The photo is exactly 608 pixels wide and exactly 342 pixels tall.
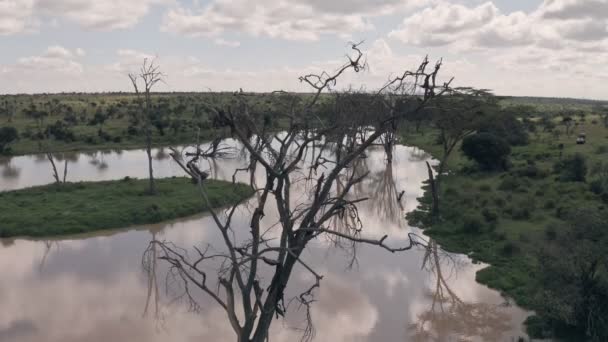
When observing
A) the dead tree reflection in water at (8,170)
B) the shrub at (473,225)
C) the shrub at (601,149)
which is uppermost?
the shrub at (601,149)

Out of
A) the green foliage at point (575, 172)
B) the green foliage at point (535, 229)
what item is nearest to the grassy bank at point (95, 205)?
the green foliage at point (535, 229)

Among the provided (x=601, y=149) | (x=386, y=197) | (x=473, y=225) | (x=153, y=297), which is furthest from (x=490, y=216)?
(x=601, y=149)

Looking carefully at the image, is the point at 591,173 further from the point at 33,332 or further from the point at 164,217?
the point at 33,332

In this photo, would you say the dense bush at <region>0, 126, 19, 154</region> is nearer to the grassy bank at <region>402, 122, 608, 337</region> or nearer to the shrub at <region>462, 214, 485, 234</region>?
the grassy bank at <region>402, 122, 608, 337</region>

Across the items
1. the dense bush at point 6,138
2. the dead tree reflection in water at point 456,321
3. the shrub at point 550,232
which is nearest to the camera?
the dead tree reflection in water at point 456,321

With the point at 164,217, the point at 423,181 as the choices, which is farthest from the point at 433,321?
the point at 423,181

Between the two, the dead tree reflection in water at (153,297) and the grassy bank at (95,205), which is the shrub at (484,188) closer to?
the grassy bank at (95,205)
